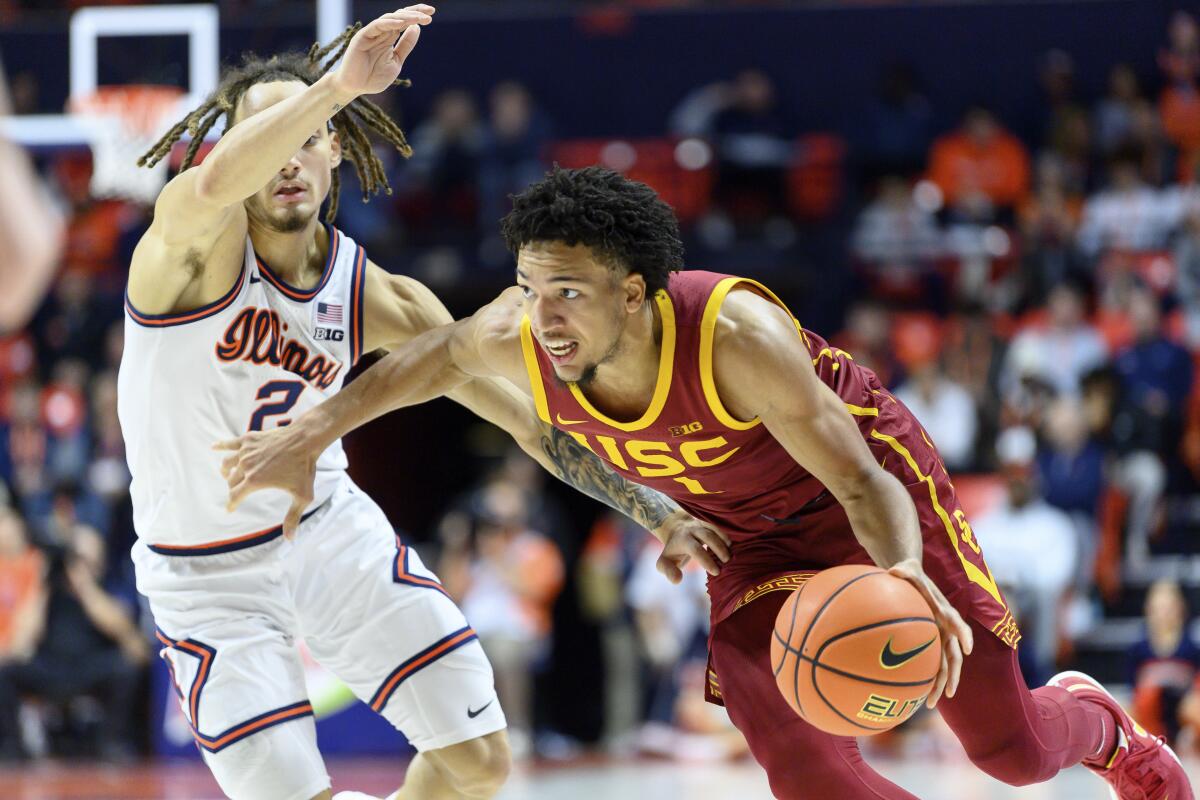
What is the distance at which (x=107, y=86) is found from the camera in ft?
32.8

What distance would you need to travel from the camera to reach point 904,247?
14.0 m

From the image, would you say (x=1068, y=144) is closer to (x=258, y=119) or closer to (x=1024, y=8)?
(x=1024, y=8)

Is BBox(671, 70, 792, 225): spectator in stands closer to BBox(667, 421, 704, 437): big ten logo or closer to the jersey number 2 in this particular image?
the jersey number 2

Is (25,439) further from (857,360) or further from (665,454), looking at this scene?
(665,454)

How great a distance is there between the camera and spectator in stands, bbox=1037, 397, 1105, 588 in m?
11.1

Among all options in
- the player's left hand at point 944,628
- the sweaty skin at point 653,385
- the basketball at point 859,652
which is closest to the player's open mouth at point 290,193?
the sweaty skin at point 653,385

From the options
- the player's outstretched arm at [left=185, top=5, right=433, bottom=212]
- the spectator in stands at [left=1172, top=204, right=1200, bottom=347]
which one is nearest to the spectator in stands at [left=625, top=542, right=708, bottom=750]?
the spectator in stands at [left=1172, top=204, right=1200, bottom=347]

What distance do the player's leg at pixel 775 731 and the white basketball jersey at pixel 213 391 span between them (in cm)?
135

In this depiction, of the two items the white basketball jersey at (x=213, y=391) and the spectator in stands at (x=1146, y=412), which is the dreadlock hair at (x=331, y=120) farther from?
the spectator in stands at (x=1146, y=412)

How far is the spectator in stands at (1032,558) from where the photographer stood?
10.6m

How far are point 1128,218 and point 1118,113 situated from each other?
1.43m

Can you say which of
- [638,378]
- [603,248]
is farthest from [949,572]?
[603,248]

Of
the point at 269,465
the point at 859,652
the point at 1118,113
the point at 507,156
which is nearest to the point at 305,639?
the point at 269,465

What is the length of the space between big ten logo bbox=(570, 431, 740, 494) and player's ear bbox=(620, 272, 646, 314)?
14.6 inches
